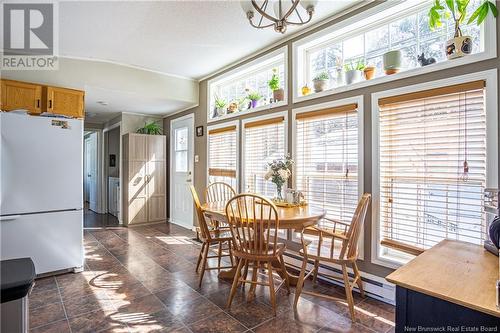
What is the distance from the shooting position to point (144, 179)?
18.0 ft

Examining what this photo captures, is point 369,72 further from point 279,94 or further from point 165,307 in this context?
point 165,307

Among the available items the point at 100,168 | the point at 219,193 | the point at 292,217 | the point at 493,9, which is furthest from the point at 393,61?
the point at 100,168

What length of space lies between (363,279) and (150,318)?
191 cm

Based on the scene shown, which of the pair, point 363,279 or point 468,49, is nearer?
point 468,49

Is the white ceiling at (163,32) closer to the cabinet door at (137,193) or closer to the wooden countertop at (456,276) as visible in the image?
the cabinet door at (137,193)

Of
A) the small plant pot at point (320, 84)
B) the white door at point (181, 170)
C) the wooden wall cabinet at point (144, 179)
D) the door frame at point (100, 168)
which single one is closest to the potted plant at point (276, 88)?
the small plant pot at point (320, 84)

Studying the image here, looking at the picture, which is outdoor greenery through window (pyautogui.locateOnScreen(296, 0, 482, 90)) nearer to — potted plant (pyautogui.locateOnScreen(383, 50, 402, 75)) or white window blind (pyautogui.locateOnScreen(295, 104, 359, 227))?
potted plant (pyautogui.locateOnScreen(383, 50, 402, 75))

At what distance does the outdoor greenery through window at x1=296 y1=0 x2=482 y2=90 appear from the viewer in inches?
88.5

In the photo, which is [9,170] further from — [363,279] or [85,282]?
[363,279]

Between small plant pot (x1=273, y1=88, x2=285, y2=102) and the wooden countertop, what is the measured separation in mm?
2310

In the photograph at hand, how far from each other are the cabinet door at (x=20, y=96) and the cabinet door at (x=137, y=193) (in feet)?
7.75

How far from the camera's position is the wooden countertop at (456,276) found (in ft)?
3.34

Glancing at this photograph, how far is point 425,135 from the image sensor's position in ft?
7.22

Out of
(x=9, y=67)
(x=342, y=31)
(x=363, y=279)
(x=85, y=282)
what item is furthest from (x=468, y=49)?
(x=9, y=67)
